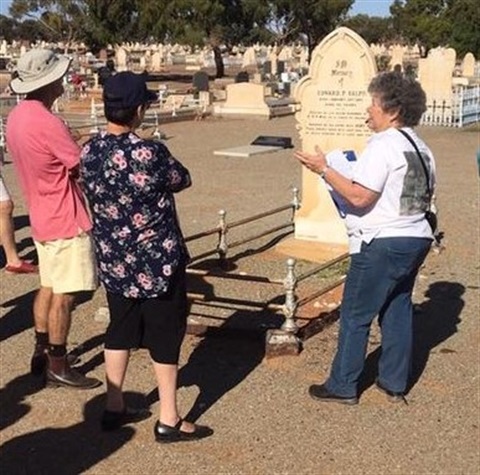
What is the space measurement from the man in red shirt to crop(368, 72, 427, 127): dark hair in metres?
1.55

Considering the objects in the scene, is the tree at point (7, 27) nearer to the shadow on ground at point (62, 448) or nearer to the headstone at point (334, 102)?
the headstone at point (334, 102)

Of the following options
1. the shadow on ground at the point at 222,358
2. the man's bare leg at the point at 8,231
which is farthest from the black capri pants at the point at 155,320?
the man's bare leg at the point at 8,231

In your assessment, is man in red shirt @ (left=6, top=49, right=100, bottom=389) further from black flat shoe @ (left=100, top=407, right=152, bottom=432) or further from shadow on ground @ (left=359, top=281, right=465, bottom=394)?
shadow on ground @ (left=359, top=281, right=465, bottom=394)

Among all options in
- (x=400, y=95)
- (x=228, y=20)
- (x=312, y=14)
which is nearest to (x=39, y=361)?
(x=400, y=95)

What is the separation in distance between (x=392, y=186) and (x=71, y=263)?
171cm

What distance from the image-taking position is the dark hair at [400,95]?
4578 mm

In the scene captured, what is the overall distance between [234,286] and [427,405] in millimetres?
2902

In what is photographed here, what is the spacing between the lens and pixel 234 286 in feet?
25.2

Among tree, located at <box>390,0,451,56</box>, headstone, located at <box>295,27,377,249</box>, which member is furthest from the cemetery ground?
tree, located at <box>390,0,451,56</box>

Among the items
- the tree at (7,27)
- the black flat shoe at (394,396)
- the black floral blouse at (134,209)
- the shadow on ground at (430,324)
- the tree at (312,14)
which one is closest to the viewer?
the black floral blouse at (134,209)

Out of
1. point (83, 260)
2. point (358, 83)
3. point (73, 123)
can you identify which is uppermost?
point (358, 83)

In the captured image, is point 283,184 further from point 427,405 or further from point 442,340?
point 427,405

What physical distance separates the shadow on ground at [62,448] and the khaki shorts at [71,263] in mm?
696

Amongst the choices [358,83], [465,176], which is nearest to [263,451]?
[358,83]
